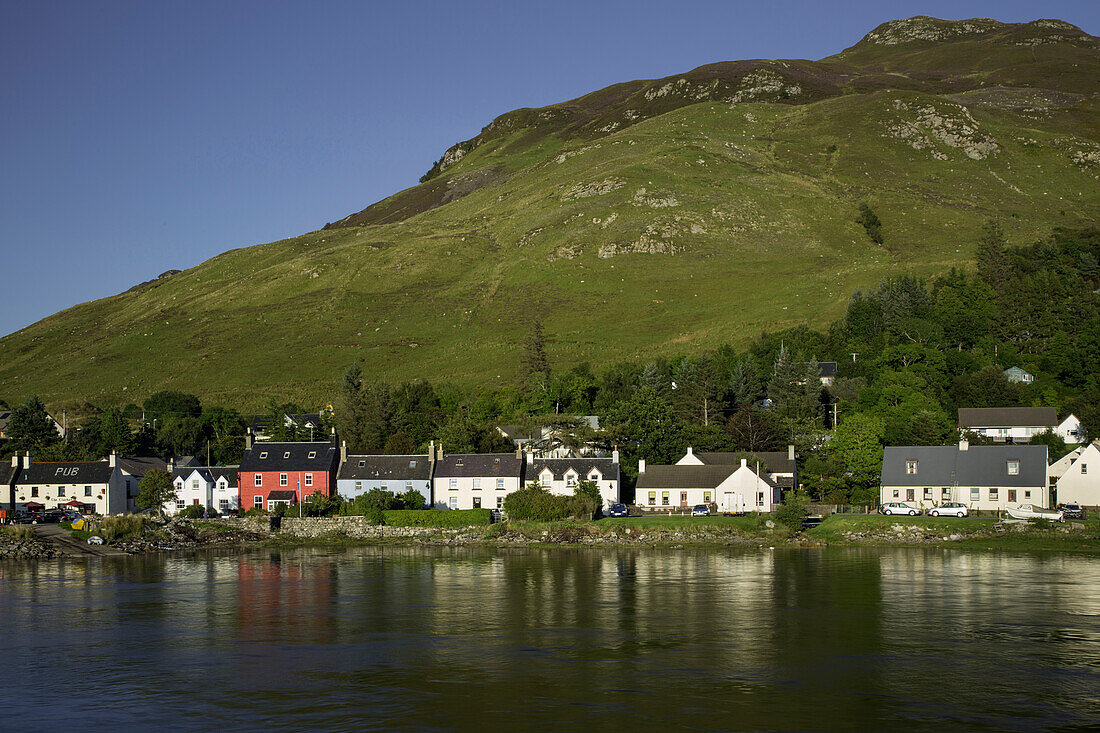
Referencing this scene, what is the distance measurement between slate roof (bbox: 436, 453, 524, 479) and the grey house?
1122 inches

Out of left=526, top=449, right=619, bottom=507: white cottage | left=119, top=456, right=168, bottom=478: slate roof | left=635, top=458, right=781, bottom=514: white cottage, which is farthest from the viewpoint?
left=119, top=456, right=168, bottom=478: slate roof

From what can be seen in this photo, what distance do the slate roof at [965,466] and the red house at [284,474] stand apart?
1751 inches

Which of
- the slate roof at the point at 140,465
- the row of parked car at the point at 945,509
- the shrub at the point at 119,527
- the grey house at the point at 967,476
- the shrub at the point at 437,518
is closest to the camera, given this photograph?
the row of parked car at the point at 945,509

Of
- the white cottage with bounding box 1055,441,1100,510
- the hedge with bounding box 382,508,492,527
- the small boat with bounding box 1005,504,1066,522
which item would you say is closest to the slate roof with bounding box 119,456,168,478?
the hedge with bounding box 382,508,492,527

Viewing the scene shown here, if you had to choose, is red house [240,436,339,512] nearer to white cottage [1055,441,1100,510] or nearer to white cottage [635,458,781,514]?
white cottage [635,458,781,514]

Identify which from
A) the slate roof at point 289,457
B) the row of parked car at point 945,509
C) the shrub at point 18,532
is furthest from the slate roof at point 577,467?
the shrub at point 18,532

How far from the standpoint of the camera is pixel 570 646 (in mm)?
37594

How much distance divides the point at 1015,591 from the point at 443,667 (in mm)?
28297

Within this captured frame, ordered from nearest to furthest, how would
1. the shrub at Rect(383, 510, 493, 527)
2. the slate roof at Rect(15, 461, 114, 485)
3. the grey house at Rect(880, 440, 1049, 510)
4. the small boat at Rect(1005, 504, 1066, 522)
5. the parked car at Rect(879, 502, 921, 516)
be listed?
the small boat at Rect(1005, 504, 1066, 522) → the parked car at Rect(879, 502, 921, 516) → the grey house at Rect(880, 440, 1049, 510) → the shrub at Rect(383, 510, 493, 527) → the slate roof at Rect(15, 461, 114, 485)

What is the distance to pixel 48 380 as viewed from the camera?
555 feet

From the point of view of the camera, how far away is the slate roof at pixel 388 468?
79.9 meters

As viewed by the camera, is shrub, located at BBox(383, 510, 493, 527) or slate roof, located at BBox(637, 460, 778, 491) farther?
slate roof, located at BBox(637, 460, 778, 491)

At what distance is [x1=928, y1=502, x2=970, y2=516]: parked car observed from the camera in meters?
69.4

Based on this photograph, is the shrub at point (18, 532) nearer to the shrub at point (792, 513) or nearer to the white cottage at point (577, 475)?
the white cottage at point (577, 475)
